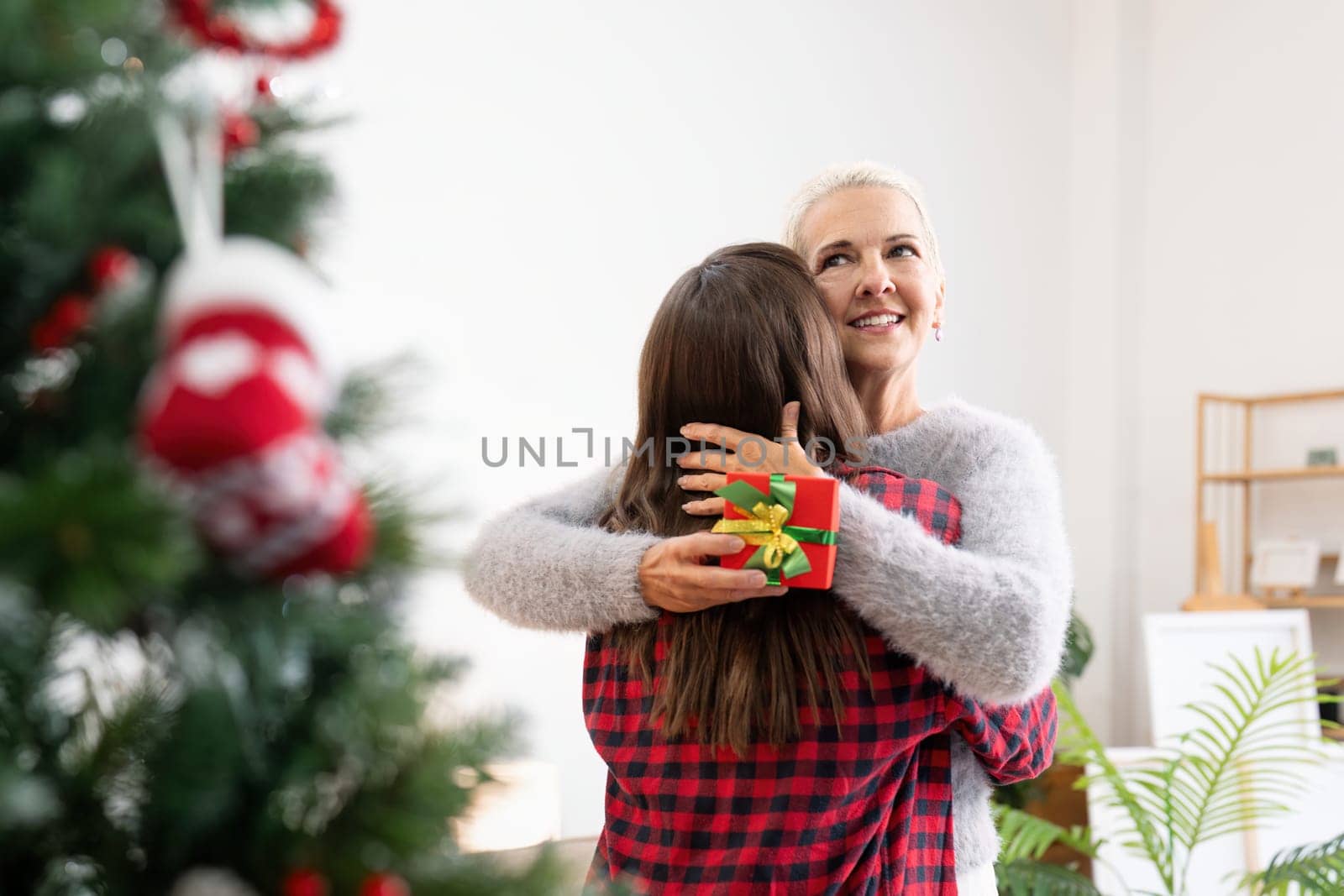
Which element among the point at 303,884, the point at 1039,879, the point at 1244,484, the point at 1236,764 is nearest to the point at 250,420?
the point at 303,884

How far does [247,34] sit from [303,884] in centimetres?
35

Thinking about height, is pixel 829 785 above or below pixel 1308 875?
above

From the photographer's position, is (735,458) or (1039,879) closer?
(735,458)

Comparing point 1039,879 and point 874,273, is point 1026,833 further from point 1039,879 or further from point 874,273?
point 874,273

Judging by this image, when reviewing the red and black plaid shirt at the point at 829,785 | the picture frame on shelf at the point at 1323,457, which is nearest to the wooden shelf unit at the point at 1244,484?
the picture frame on shelf at the point at 1323,457

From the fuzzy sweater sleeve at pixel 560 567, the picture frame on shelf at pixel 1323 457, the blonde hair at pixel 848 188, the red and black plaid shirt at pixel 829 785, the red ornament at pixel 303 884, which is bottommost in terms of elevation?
the red and black plaid shirt at pixel 829 785

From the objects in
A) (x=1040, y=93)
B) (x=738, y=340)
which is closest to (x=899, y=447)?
(x=738, y=340)

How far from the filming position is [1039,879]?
99.2 inches

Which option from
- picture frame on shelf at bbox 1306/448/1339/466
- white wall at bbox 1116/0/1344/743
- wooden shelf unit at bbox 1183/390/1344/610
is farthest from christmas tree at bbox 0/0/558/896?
white wall at bbox 1116/0/1344/743

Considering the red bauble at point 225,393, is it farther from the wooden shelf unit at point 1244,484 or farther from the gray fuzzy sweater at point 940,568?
the wooden shelf unit at point 1244,484

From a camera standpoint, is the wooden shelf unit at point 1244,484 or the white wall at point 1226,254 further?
the white wall at point 1226,254

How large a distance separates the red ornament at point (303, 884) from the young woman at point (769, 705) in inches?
27.1

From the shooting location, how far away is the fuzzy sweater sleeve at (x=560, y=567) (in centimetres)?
115

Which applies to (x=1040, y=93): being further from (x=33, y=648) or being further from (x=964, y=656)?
(x=33, y=648)
